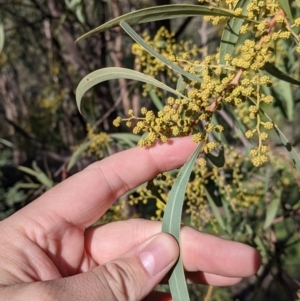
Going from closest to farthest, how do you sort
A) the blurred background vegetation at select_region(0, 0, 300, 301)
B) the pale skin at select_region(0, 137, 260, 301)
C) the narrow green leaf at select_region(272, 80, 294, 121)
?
1. the pale skin at select_region(0, 137, 260, 301)
2. the narrow green leaf at select_region(272, 80, 294, 121)
3. the blurred background vegetation at select_region(0, 0, 300, 301)

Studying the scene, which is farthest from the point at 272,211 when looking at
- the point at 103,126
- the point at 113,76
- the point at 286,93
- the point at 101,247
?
the point at 103,126

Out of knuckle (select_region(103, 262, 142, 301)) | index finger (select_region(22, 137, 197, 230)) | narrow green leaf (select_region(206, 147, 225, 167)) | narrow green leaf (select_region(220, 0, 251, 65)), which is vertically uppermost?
narrow green leaf (select_region(220, 0, 251, 65))

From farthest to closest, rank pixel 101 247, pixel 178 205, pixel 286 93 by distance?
pixel 286 93 → pixel 101 247 → pixel 178 205

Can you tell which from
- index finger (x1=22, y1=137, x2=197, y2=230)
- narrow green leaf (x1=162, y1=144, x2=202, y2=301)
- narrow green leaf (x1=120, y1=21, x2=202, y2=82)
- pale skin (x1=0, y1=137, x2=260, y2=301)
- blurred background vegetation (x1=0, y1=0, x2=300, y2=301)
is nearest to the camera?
narrow green leaf (x1=120, y1=21, x2=202, y2=82)

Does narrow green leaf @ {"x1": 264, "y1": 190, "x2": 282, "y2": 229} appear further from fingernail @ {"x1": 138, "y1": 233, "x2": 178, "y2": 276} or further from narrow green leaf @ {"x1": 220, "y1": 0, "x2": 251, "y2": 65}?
narrow green leaf @ {"x1": 220, "y1": 0, "x2": 251, "y2": 65}

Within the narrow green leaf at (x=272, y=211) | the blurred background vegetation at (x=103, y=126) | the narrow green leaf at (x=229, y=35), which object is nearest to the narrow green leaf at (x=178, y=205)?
the narrow green leaf at (x=229, y=35)

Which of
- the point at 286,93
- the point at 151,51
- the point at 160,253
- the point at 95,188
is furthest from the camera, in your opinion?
the point at 286,93

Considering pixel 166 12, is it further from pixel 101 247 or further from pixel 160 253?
pixel 101 247

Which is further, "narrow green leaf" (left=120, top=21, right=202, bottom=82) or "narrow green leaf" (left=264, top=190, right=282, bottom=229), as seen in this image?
"narrow green leaf" (left=264, top=190, right=282, bottom=229)

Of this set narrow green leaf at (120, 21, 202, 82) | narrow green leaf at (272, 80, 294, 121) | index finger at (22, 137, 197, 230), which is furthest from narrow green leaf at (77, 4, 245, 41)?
narrow green leaf at (272, 80, 294, 121)
